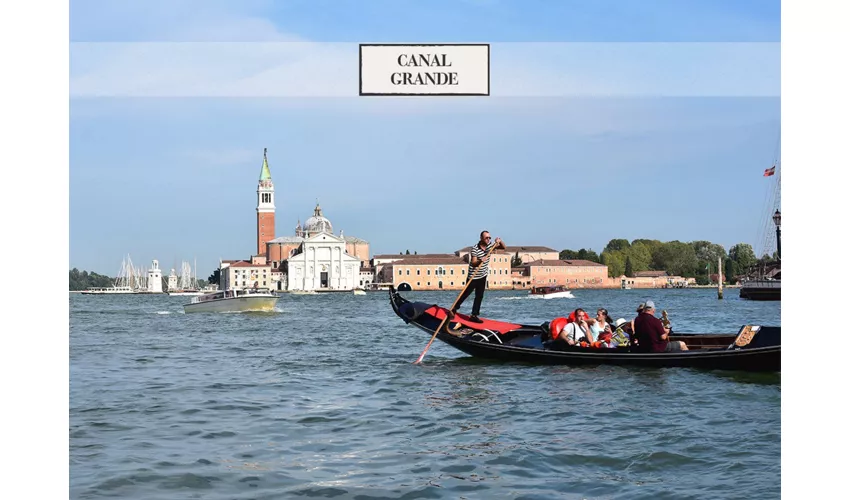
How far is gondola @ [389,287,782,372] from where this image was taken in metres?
5.38

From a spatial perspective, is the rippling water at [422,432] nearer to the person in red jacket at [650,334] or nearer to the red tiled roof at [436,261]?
the person in red jacket at [650,334]

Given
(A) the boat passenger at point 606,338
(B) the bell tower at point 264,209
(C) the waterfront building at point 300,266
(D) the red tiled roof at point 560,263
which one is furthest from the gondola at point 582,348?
(B) the bell tower at point 264,209

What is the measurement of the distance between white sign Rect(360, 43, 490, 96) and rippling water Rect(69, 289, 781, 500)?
1.29 m

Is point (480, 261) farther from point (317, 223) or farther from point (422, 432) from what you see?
point (317, 223)

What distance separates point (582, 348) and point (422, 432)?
7.54 feet

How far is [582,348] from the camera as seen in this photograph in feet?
19.0

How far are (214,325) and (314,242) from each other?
30.8 meters

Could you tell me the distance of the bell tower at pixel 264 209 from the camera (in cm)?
4656

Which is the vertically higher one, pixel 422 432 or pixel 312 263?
pixel 312 263
